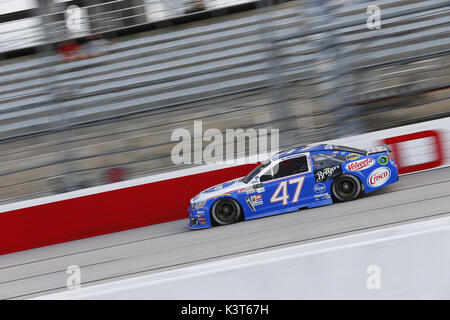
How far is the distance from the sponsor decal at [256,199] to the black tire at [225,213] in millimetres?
214

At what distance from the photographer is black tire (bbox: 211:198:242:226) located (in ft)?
24.2

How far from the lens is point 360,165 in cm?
718

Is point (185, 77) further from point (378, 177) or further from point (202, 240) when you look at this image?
point (378, 177)

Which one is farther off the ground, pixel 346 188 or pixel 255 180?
pixel 255 180

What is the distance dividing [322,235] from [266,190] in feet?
5.04

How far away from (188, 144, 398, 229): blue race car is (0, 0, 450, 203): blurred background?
1.49m

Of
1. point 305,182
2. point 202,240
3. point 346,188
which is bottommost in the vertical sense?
point 202,240

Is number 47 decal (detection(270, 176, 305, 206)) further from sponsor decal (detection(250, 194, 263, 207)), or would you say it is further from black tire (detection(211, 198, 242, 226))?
black tire (detection(211, 198, 242, 226))

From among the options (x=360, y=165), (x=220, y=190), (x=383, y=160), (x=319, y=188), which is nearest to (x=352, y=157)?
(x=360, y=165)

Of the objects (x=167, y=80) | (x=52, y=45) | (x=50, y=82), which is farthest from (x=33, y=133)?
(x=167, y=80)

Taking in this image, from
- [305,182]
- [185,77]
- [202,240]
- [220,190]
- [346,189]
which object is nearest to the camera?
[202,240]

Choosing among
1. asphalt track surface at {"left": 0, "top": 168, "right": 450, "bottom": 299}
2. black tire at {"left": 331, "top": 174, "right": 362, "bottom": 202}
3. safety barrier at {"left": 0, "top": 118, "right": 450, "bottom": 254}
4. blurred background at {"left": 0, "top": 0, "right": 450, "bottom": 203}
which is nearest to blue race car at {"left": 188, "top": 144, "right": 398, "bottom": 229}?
black tire at {"left": 331, "top": 174, "right": 362, "bottom": 202}

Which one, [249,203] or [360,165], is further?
[249,203]

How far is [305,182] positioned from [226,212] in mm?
1176
